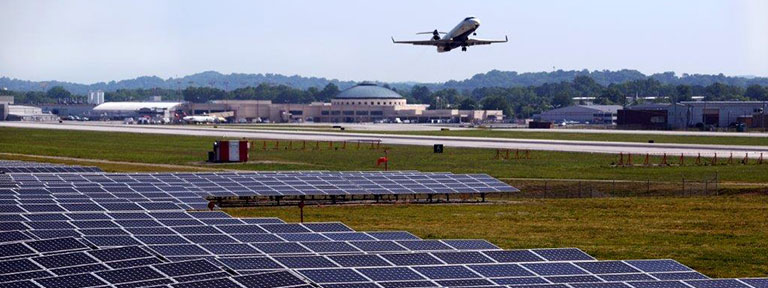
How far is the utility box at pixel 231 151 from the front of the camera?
11644 centimetres

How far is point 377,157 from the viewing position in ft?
413

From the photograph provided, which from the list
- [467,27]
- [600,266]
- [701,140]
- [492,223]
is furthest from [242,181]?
[701,140]

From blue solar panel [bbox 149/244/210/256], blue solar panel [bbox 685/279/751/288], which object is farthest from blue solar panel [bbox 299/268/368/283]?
blue solar panel [bbox 685/279/751/288]

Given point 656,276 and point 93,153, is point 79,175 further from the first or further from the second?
point 93,153

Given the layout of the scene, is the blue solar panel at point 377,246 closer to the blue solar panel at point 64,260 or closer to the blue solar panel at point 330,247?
the blue solar panel at point 330,247

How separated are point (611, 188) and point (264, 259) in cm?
5672

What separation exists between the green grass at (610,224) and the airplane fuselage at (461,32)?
5399 centimetres

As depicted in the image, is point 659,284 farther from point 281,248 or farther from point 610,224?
point 610,224

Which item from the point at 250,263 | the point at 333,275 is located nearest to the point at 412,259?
the point at 333,275

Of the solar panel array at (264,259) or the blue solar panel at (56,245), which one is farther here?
the blue solar panel at (56,245)

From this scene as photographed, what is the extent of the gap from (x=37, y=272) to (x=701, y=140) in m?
144

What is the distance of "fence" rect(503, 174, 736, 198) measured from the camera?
276 ft

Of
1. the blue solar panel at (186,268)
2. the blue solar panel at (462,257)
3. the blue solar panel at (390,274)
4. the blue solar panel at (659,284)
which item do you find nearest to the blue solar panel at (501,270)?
the blue solar panel at (462,257)

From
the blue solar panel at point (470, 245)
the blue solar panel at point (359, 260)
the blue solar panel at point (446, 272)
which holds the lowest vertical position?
the blue solar panel at point (470, 245)
